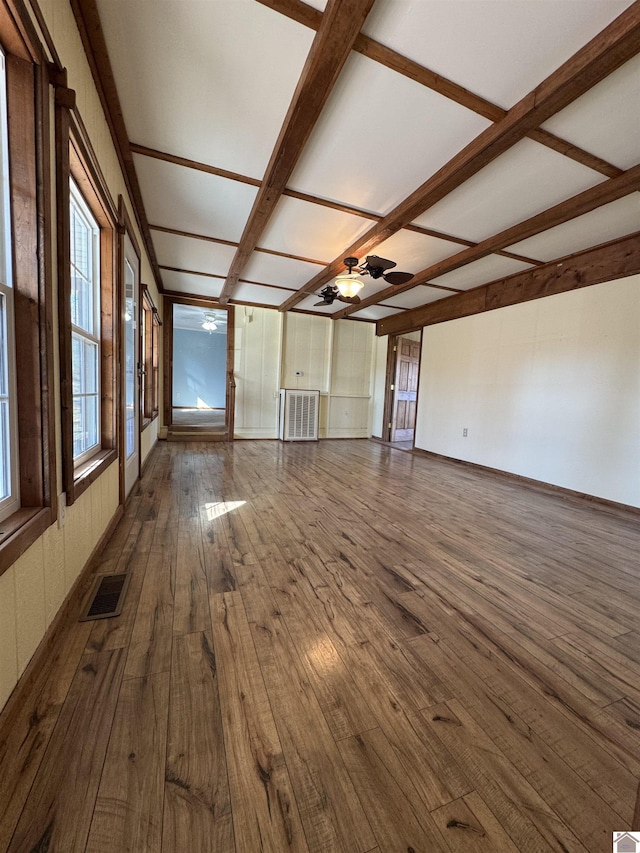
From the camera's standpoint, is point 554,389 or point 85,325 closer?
point 85,325

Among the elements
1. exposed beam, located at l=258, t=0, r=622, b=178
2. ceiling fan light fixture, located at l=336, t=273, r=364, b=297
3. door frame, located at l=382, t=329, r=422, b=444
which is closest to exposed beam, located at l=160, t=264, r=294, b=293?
ceiling fan light fixture, located at l=336, t=273, r=364, b=297

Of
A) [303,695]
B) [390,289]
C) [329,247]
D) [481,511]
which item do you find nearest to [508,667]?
[303,695]

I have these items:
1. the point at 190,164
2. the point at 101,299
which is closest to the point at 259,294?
the point at 190,164

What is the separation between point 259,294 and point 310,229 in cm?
260

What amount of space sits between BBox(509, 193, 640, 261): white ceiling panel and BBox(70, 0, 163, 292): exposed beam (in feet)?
11.9

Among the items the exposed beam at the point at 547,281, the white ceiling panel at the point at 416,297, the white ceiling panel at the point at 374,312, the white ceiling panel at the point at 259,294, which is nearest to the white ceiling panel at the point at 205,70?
the white ceiling panel at the point at 259,294

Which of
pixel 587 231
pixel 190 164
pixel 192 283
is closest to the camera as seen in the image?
pixel 190 164

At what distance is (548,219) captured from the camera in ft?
9.77

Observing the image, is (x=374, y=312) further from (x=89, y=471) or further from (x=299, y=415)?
(x=89, y=471)

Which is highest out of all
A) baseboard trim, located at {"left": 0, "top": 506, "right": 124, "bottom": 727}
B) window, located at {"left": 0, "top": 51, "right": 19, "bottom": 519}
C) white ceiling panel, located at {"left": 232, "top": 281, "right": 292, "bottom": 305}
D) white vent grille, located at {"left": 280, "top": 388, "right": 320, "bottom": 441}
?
white ceiling panel, located at {"left": 232, "top": 281, "right": 292, "bottom": 305}

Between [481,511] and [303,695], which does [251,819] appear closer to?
[303,695]

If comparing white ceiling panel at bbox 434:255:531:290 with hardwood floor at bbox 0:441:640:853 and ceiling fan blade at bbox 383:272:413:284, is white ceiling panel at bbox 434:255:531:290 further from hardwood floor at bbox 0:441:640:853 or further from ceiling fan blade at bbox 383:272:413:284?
hardwood floor at bbox 0:441:640:853

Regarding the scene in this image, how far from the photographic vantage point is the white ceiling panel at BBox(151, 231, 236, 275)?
3979 millimetres

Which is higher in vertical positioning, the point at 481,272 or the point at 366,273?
the point at 481,272
